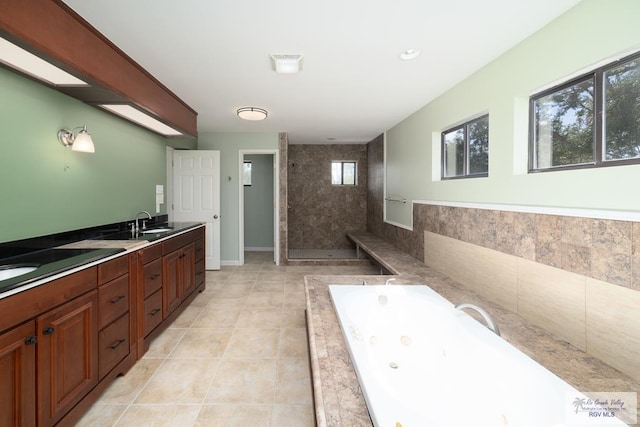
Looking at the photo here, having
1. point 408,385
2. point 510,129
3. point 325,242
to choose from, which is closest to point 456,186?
point 510,129

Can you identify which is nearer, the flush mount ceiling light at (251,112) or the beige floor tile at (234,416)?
the beige floor tile at (234,416)

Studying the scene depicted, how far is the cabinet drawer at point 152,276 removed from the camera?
2.28 meters

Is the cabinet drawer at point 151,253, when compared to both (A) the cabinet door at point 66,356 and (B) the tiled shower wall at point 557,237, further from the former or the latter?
(B) the tiled shower wall at point 557,237

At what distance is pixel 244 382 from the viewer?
197 centimetres

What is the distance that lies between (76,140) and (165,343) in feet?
6.15

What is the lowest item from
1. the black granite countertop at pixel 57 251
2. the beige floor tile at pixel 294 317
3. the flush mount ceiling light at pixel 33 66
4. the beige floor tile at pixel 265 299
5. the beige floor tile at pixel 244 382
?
the beige floor tile at pixel 244 382

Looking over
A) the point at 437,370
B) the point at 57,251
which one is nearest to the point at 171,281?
the point at 57,251

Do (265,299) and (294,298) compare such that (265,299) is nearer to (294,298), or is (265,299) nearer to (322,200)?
(294,298)

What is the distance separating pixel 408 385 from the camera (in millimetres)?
1763

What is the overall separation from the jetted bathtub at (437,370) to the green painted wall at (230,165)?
335 cm

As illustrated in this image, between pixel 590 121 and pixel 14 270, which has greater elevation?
pixel 590 121

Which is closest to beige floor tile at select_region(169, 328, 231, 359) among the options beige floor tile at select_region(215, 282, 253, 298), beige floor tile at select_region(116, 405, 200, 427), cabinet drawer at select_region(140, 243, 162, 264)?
beige floor tile at select_region(116, 405, 200, 427)

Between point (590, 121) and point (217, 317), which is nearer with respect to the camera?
point (590, 121)

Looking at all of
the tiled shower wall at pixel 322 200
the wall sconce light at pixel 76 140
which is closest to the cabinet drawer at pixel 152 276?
the wall sconce light at pixel 76 140
